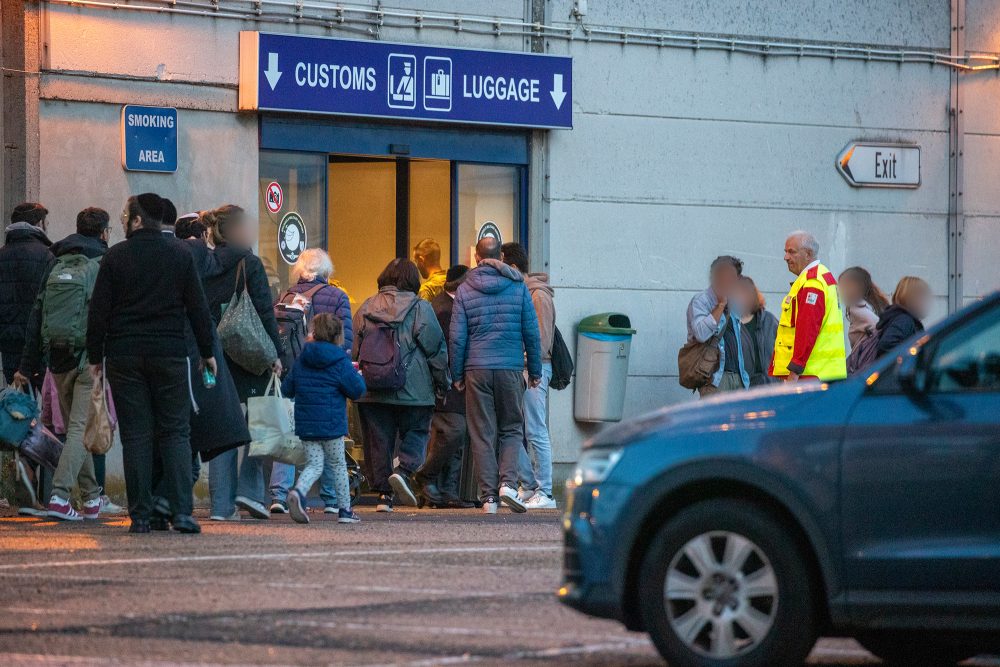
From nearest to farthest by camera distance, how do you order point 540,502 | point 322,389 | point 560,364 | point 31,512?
1. point 322,389
2. point 31,512
3. point 540,502
4. point 560,364

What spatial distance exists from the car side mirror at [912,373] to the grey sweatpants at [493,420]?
7726 mm

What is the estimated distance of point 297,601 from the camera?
8.08 metres

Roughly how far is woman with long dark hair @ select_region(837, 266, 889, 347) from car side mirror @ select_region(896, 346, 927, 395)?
289 inches

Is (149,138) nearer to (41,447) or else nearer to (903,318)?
(41,447)

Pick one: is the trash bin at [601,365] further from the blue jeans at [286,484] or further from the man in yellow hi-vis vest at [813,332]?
the man in yellow hi-vis vest at [813,332]

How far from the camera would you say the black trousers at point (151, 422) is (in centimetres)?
1095

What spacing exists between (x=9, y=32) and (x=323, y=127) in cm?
273

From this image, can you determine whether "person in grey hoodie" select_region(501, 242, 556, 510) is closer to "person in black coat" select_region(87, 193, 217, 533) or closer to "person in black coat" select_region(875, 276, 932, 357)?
"person in black coat" select_region(875, 276, 932, 357)

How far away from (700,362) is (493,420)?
92.8 inches

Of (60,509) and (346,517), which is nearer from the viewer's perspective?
(60,509)

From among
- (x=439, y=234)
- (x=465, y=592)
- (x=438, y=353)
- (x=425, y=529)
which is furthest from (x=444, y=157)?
(x=465, y=592)

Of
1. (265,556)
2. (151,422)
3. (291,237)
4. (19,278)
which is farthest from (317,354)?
(291,237)

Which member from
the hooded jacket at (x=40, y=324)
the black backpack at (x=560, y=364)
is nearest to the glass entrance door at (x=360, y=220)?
the black backpack at (x=560, y=364)

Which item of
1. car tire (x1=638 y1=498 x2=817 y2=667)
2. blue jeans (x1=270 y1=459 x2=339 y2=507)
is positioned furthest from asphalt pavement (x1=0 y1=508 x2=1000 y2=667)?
blue jeans (x1=270 y1=459 x2=339 y2=507)
